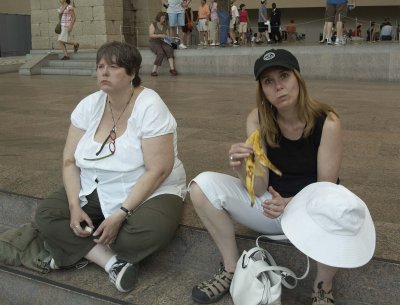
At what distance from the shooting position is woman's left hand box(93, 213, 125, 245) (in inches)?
112

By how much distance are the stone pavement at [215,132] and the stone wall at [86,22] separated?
21.9 feet

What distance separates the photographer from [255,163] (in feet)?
8.59

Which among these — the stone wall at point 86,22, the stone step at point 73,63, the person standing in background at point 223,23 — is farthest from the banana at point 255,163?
the stone wall at point 86,22

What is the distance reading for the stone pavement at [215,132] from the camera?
3.67 m

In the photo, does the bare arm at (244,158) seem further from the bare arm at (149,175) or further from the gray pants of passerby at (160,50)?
the gray pants of passerby at (160,50)

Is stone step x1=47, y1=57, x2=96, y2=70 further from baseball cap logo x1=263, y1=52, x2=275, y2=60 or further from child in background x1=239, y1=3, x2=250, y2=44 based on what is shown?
baseball cap logo x1=263, y1=52, x2=275, y2=60

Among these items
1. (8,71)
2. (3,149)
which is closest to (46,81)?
(8,71)

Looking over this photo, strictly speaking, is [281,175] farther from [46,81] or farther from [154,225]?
[46,81]

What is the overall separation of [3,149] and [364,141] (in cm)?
376

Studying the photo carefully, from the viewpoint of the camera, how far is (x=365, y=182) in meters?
3.85

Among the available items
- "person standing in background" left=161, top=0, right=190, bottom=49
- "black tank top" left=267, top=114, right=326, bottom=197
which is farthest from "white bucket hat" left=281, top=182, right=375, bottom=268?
"person standing in background" left=161, top=0, right=190, bottom=49

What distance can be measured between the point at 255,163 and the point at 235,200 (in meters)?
0.24

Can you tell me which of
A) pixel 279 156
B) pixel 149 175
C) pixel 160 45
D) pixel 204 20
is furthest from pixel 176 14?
pixel 279 156

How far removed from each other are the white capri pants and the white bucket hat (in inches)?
16.2
